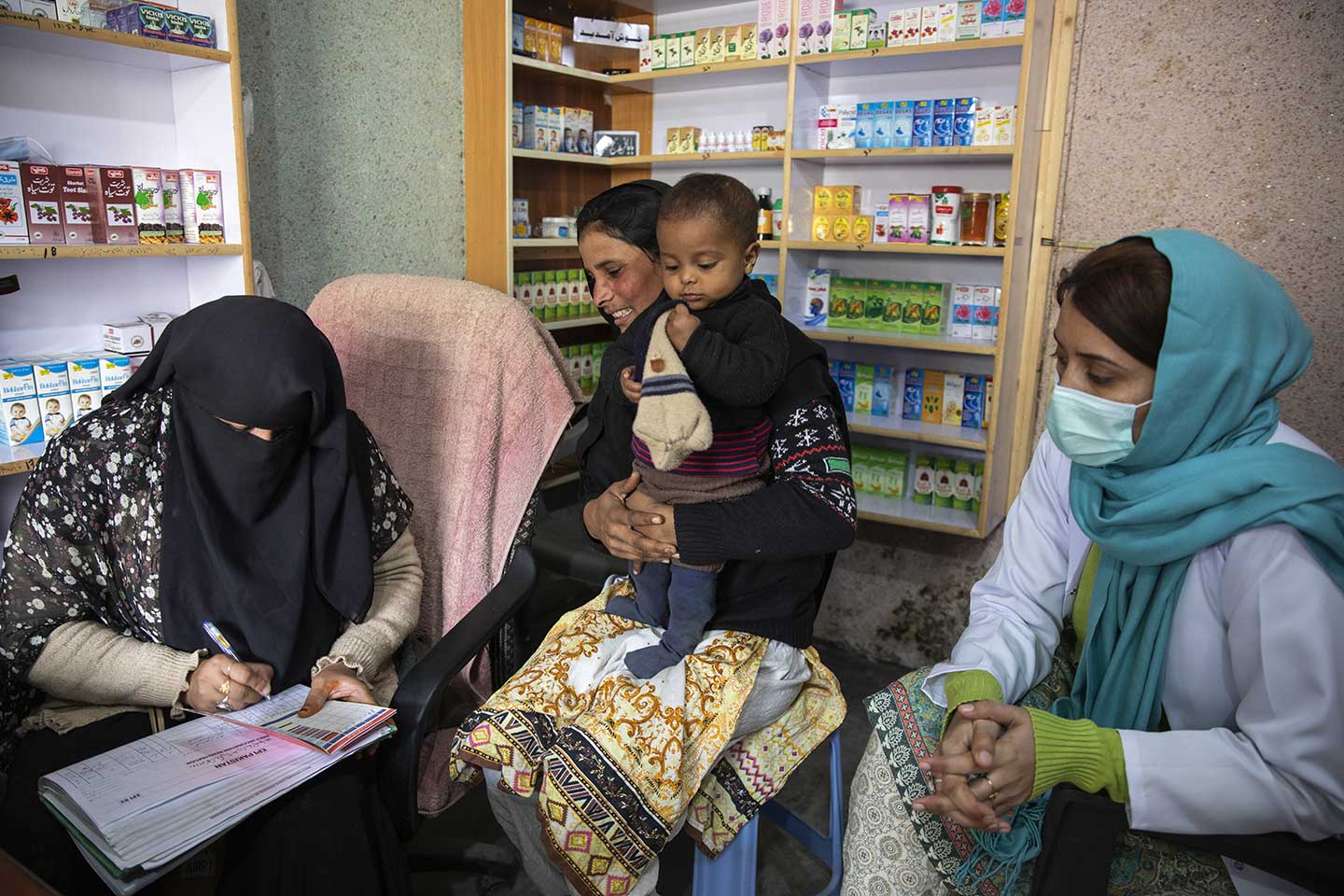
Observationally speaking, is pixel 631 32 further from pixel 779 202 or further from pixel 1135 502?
pixel 1135 502

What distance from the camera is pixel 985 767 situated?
4.00 ft

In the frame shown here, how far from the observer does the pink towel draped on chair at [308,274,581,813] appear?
205 cm

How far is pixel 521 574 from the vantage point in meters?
1.83

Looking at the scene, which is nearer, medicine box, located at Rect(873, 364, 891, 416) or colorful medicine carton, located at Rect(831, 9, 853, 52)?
colorful medicine carton, located at Rect(831, 9, 853, 52)

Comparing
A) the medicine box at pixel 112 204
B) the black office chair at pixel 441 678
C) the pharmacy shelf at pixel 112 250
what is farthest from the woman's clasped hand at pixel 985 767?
the medicine box at pixel 112 204

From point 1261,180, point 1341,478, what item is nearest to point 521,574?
point 1341,478

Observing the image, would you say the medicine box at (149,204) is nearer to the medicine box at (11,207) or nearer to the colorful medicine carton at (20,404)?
the medicine box at (11,207)

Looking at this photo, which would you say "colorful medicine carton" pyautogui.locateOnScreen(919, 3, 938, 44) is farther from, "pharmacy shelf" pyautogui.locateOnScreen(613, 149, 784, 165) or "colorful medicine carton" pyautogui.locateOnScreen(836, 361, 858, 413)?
"colorful medicine carton" pyautogui.locateOnScreen(836, 361, 858, 413)

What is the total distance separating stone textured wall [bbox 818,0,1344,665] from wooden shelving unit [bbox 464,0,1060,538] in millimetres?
175

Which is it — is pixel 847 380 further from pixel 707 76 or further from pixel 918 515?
pixel 707 76

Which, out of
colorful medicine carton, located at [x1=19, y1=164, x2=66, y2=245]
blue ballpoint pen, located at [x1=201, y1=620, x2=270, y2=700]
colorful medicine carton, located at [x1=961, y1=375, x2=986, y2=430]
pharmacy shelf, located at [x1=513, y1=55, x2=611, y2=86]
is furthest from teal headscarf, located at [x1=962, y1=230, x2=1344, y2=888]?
pharmacy shelf, located at [x1=513, y1=55, x2=611, y2=86]

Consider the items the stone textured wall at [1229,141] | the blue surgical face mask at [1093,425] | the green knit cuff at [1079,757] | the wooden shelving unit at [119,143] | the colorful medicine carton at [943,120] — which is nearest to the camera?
the green knit cuff at [1079,757]

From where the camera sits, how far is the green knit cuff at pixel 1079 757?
46.9 inches

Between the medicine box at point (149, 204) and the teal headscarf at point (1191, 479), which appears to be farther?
the medicine box at point (149, 204)
